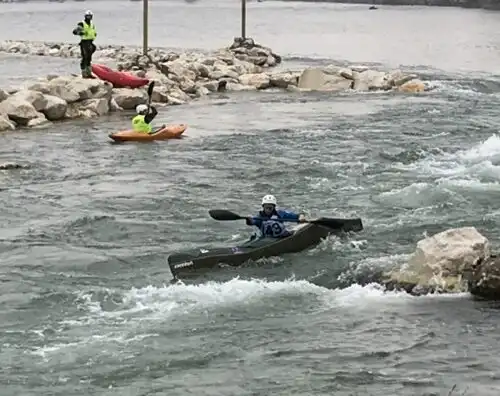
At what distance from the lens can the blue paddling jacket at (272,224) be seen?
12.6m

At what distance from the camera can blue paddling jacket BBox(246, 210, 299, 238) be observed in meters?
12.6

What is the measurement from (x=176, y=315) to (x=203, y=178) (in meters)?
7.77

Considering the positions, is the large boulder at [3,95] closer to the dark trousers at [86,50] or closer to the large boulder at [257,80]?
the dark trousers at [86,50]

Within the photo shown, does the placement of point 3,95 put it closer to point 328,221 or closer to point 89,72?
point 89,72

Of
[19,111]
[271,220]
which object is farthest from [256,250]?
[19,111]

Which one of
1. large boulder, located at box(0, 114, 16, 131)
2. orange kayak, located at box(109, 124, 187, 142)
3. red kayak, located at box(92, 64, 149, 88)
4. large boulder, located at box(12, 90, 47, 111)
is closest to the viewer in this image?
orange kayak, located at box(109, 124, 187, 142)

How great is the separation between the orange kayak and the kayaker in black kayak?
942cm

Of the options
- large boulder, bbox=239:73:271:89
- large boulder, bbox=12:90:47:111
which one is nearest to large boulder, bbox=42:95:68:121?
large boulder, bbox=12:90:47:111

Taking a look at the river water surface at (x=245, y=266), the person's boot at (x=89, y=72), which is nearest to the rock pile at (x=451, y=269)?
the river water surface at (x=245, y=266)

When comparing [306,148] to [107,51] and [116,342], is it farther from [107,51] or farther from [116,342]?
[107,51]

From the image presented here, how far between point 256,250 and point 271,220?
0.61 m

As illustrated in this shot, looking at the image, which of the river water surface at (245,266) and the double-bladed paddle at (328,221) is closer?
the river water surface at (245,266)

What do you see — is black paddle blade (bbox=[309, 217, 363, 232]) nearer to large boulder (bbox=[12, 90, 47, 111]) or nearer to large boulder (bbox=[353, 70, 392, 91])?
large boulder (bbox=[12, 90, 47, 111])

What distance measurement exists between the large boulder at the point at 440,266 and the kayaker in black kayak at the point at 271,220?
78.3 inches
